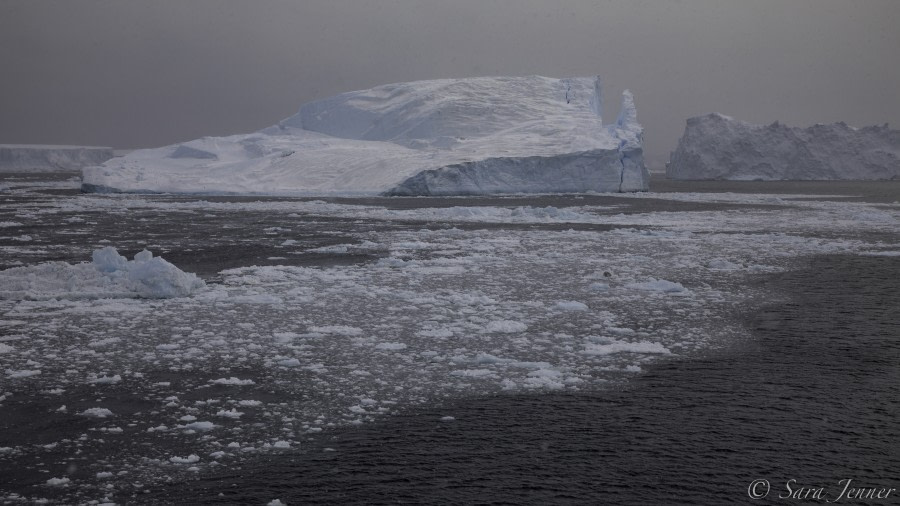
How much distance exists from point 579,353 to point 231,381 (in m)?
2.62

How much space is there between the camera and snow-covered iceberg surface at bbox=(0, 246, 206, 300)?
8383 millimetres

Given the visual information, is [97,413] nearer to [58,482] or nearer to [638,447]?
[58,482]

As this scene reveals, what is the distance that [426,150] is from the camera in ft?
116

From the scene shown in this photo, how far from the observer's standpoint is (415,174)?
30359 mm

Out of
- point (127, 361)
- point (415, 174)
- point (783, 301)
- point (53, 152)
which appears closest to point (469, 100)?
point (415, 174)

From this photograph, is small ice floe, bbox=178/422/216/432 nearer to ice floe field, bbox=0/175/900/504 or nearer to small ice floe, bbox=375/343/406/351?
ice floe field, bbox=0/175/900/504

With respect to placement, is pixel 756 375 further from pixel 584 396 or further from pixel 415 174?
pixel 415 174

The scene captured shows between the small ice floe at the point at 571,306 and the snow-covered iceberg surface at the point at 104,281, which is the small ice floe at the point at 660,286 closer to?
the small ice floe at the point at 571,306

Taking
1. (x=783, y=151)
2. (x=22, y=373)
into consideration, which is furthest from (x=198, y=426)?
(x=783, y=151)

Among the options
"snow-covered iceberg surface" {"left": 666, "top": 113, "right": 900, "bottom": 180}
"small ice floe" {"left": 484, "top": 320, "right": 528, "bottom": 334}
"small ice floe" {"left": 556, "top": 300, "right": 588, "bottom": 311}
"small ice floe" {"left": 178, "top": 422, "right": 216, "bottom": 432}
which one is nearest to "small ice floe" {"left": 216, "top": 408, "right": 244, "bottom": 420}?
"small ice floe" {"left": 178, "top": 422, "right": 216, "bottom": 432}

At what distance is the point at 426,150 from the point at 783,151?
34.1 meters

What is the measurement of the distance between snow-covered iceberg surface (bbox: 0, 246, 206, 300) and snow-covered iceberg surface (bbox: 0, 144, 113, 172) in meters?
74.5

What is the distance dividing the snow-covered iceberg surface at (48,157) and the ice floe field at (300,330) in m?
67.9

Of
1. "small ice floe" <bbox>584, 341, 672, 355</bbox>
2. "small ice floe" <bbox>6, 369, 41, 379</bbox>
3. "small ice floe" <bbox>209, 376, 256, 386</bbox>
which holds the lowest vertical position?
"small ice floe" <bbox>6, 369, 41, 379</bbox>
